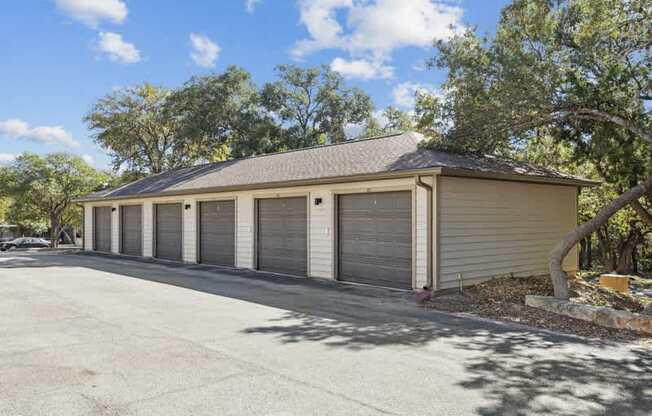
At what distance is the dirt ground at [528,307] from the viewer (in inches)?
260

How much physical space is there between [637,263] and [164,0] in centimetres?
2753

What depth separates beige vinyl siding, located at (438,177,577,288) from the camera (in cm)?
961

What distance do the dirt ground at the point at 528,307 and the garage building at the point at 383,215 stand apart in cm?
48

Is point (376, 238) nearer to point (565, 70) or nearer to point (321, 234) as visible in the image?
point (321, 234)

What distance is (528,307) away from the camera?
8055 millimetres

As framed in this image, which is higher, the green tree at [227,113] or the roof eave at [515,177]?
the green tree at [227,113]

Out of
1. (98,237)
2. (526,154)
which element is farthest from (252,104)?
(526,154)

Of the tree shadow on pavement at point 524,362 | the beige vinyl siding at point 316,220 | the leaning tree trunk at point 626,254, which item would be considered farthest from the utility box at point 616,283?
the leaning tree trunk at point 626,254

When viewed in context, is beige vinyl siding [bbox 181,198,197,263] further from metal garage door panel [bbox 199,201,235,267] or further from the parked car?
the parked car

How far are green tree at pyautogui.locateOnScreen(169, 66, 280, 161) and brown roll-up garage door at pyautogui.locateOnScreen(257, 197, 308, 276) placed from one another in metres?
16.3

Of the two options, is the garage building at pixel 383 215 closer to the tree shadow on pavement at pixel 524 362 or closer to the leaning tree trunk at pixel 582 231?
the leaning tree trunk at pixel 582 231

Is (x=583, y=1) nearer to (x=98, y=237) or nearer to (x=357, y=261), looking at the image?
(x=357, y=261)

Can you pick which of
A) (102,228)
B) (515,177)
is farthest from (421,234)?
(102,228)

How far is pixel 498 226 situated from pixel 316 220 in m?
4.27
